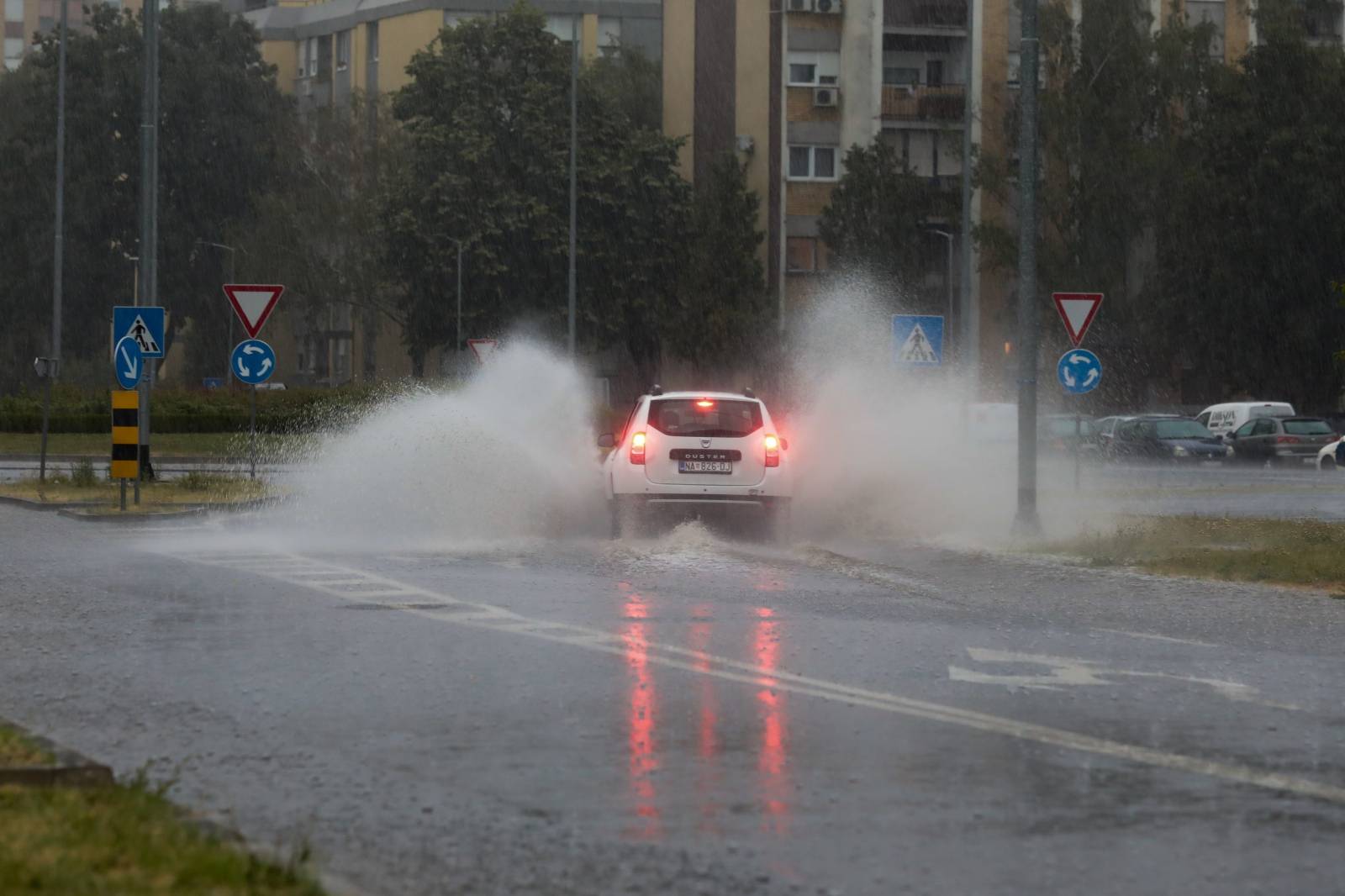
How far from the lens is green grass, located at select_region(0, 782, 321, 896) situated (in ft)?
19.9

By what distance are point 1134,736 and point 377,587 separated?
28.4 feet

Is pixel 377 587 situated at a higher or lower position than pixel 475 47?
lower

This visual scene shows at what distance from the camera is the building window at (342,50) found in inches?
4033

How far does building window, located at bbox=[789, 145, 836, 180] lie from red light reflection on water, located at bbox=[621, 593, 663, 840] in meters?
66.0

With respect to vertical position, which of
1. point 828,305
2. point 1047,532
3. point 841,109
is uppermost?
point 841,109

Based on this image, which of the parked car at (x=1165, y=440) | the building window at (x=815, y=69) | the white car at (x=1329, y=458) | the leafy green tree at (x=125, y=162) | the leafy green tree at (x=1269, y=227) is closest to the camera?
the white car at (x=1329, y=458)

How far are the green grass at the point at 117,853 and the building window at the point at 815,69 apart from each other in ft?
242

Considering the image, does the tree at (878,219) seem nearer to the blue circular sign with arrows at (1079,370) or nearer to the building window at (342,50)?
the building window at (342,50)

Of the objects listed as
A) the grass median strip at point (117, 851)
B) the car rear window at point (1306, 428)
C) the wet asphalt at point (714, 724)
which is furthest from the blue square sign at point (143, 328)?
the car rear window at point (1306, 428)

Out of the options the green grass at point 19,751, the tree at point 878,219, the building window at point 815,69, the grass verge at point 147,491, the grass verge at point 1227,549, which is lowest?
the grass verge at point 1227,549

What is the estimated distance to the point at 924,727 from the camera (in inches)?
391

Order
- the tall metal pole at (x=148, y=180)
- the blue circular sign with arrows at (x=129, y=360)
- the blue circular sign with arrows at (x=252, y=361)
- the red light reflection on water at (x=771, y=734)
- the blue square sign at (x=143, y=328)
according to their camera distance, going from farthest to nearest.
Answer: the tall metal pole at (x=148, y=180)
the blue circular sign with arrows at (x=252, y=361)
the blue square sign at (x=143, y=328)
the blue circular sign with arrows at (x=129, y=360)
the red light reflection on water at (x=771, y=734)

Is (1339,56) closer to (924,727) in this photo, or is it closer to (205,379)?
(205,379)

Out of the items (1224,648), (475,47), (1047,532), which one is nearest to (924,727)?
(1224,648)
